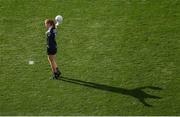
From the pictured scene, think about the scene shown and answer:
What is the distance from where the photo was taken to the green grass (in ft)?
54.1

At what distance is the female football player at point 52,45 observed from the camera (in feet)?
55.7

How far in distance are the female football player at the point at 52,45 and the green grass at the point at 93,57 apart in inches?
14.4

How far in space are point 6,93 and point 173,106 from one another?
5.19 m

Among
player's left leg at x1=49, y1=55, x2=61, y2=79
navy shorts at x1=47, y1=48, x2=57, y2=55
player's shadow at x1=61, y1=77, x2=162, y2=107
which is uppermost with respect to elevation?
navy shorts at x1=47, y1=48, x2=57, y2=55

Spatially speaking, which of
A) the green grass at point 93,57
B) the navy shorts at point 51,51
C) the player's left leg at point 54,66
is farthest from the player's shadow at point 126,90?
the navy shorts at point 51,51

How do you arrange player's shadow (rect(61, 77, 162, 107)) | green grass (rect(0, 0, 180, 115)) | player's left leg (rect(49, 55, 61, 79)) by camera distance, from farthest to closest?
1. player's left leg (rect(49, 55, 61, 79))
2. player's shadow (rect(61, 77, 162, 107))
3. green grass (rect(0, 0, 180, 115))

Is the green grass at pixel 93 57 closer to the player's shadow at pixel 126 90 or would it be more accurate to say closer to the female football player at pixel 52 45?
the player's shadow at pixel 126 90

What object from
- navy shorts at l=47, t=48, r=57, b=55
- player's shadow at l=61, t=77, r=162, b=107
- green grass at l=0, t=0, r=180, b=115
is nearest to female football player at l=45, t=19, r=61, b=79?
navy shorts at l=47, t=48, r=57, b=55

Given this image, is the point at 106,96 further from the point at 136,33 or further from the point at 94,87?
the point at 136,33

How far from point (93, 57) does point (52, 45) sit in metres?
1.97

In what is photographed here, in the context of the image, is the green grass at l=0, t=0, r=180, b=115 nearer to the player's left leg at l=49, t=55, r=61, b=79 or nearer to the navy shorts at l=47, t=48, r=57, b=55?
the player's left leg at l=49, t=55, r=61, b=79

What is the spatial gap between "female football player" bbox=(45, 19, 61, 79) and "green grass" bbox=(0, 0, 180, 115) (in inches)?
14.4

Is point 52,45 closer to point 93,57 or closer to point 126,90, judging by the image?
point 93,57

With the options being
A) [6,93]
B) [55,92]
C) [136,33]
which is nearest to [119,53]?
[136,33]
